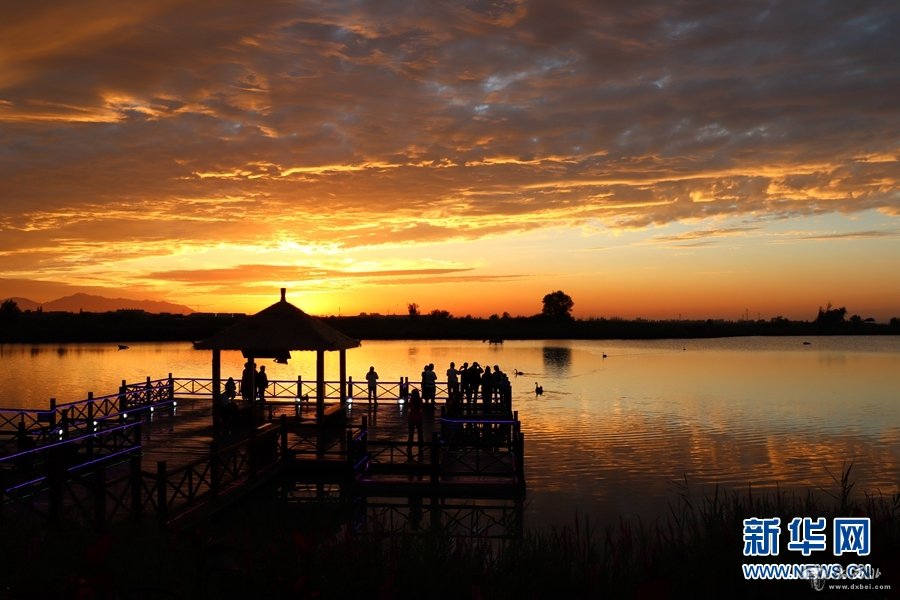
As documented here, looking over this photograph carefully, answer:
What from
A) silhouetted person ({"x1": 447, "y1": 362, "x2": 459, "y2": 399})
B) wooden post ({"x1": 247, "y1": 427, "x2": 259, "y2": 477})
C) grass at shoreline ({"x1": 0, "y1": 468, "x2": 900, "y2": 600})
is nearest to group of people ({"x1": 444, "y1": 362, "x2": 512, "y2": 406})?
silhouetted person ({"x1": 447, "y1": 362, "x2": 459, "y2": 399})

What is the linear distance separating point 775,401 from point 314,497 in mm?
32497

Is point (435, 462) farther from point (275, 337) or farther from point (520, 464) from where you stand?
point (275, 337)

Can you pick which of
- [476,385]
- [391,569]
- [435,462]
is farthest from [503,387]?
[391,569]

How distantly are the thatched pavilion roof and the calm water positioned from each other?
A: 7.62 meters

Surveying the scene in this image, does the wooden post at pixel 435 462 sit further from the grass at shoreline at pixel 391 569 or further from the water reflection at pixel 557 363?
the water reflection at pixel 557 363

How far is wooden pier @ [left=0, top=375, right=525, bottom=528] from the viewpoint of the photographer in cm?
1196

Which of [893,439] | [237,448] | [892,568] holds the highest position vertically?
[892,568]

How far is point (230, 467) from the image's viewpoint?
16453mm

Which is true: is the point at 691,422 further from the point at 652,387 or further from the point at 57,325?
the point at 57,325

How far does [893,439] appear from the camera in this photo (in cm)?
2767

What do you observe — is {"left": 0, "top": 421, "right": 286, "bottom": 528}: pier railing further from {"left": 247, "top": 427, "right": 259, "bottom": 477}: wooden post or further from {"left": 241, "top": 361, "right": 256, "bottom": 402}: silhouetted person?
{"left": 241, "top": 361, "right": 256, "bottom": 402}: silhouetted person

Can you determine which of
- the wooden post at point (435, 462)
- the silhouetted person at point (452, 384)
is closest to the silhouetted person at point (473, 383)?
the silhouetted person at point (452, 384)

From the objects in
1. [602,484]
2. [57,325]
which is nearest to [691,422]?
[602,484]

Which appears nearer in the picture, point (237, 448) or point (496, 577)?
point (496, 577)
